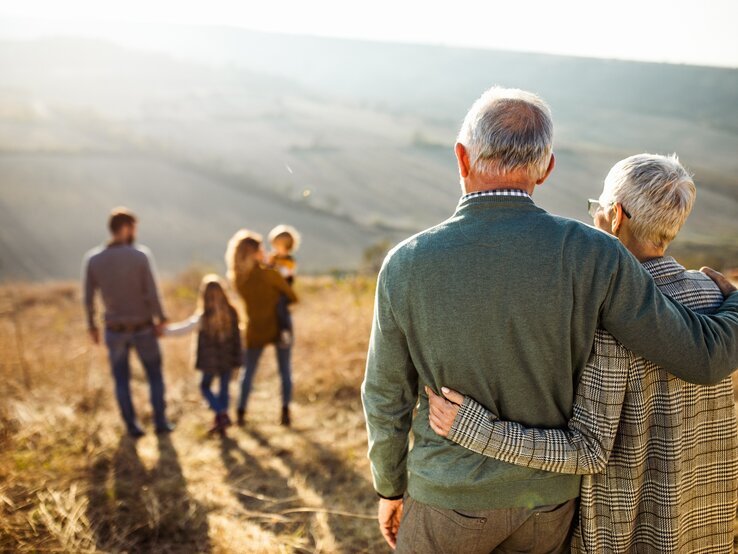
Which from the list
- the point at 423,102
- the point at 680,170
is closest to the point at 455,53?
the point at 423,102

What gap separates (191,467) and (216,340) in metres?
1.05

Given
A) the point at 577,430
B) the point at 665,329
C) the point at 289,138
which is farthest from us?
the point at 289,138

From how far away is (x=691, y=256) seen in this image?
17.0 ft

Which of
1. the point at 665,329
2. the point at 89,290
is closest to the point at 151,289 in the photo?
the point at 89,290

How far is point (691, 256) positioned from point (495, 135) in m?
4.66

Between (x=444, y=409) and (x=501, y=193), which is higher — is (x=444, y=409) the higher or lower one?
the lower one

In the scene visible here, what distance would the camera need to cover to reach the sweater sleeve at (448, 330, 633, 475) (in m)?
1.38

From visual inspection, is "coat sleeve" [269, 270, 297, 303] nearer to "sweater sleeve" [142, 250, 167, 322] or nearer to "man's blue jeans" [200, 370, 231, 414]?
"man's blue jeans" [200, 370, 231, 414]

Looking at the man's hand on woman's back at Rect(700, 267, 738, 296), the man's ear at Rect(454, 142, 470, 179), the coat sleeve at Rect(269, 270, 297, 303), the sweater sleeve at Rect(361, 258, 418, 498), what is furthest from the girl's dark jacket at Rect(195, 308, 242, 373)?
the man's hand on woman's back at Rect(700, 267, 738, 296)

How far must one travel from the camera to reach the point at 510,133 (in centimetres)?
135

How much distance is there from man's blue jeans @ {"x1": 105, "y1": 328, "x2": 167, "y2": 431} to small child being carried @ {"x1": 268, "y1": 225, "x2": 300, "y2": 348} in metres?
1.06

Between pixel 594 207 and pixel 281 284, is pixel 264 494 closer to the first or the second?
Answer: pixel 281 284

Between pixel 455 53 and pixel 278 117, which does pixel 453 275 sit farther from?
pixel 278 117

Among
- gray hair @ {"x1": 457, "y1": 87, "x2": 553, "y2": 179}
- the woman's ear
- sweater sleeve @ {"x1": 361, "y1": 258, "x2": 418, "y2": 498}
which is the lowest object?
sweater sleeve @ {"x1": 361, "y1": 258, "x2": 418, "y2": 498}
